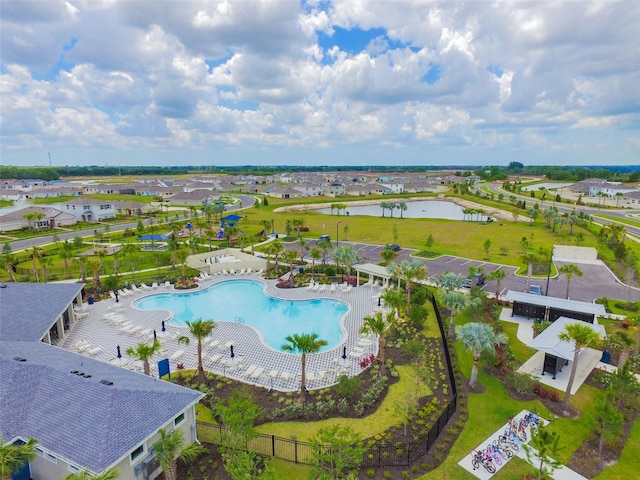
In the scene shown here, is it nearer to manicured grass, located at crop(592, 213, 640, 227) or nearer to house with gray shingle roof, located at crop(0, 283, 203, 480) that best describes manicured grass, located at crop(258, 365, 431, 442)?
house with gray shingle roof, located at crop(0, 283, 203, 480)

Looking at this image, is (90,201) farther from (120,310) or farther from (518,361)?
(518,361)

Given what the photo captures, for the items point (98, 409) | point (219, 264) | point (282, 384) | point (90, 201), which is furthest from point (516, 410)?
point (90, 201)

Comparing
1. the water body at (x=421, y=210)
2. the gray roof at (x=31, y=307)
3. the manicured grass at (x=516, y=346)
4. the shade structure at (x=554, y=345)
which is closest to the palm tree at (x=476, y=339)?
the shade structure at (x=554, y=345)

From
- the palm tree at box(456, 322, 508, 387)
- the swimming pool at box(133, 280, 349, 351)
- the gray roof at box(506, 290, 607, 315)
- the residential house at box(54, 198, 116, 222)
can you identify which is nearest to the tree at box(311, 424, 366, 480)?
the palm tree at box(456, 322, 508, 387)

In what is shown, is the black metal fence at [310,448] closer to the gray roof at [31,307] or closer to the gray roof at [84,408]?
the gray roof at [84,408]

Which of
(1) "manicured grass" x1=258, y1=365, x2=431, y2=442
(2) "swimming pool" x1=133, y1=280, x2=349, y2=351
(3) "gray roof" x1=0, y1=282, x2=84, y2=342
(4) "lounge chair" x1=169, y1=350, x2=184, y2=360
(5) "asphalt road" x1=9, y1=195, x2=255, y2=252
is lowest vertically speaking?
(2) "swimming pool" x1=133, y1=280, x2=349, y2=351
